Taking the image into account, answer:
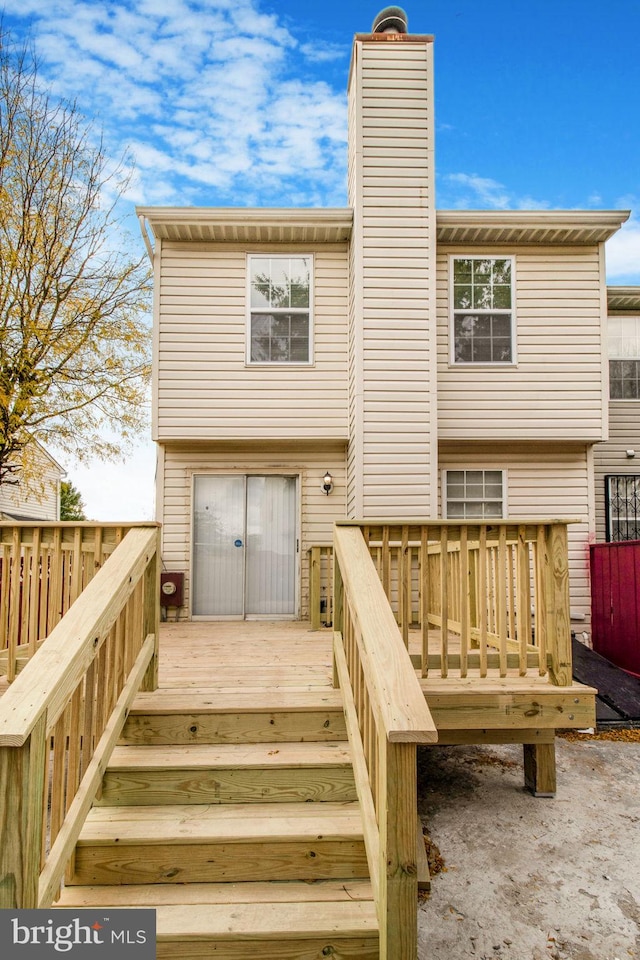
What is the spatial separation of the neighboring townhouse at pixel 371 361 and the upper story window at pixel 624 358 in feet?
5.55

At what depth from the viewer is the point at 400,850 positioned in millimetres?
1808

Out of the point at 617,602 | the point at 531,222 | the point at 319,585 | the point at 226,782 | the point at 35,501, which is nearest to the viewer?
the point at 226,782

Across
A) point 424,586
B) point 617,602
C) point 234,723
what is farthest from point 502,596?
point 617,602

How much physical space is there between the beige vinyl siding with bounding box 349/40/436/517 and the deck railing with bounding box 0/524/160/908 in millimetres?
4094

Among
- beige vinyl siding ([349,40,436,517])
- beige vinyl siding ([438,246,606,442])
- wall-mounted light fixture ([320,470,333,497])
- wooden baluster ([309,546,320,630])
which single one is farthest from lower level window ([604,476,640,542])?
wooden baluster ([309,546,320,630])

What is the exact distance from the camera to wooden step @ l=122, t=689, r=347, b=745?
9.82ft

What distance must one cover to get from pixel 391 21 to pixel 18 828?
31.5 ft

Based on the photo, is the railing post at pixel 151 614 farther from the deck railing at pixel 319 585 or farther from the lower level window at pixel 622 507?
the lower level window at pixel 622 507

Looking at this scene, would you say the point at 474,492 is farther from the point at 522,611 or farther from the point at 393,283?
the point at 522,611

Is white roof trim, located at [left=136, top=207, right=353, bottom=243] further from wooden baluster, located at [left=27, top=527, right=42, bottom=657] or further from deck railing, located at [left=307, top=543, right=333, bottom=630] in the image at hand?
wooden baluster, located at [left=27, top=527, right=42, bottom=657]

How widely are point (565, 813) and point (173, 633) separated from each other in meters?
3.95

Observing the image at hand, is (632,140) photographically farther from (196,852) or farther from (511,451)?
(196,852)

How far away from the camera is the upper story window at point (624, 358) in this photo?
888cm

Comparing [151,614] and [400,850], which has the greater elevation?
[151,614]
